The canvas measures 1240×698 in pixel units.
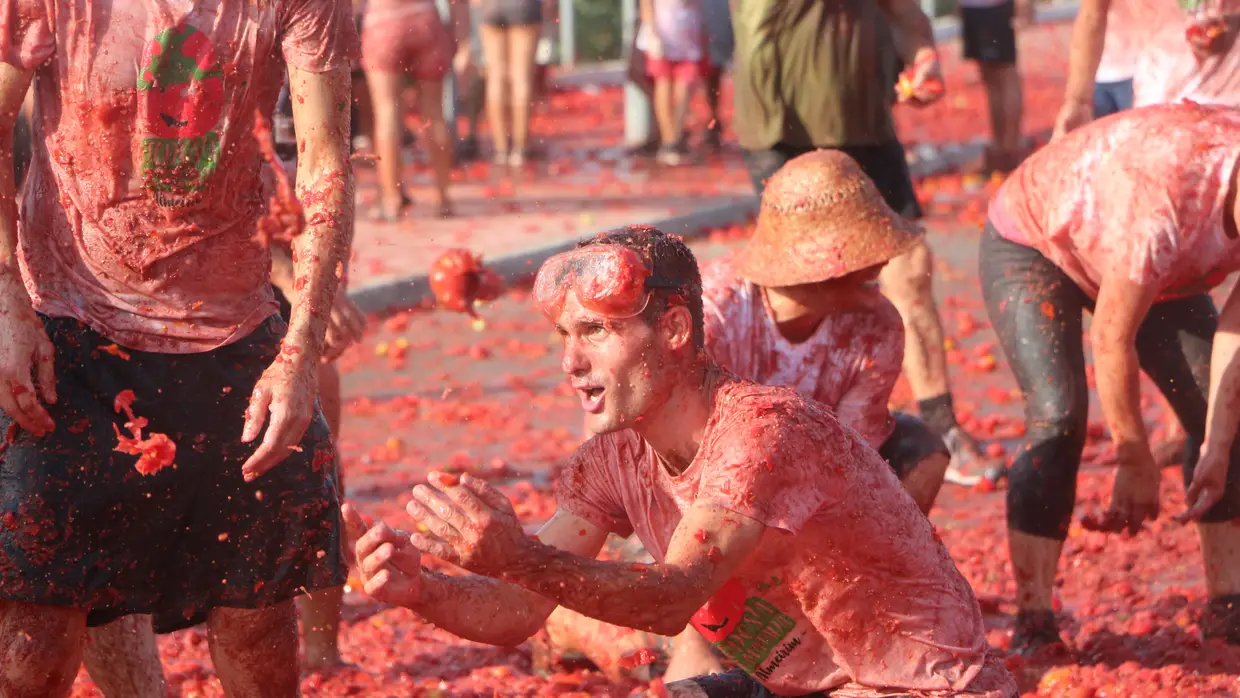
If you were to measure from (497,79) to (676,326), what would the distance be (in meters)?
11.6

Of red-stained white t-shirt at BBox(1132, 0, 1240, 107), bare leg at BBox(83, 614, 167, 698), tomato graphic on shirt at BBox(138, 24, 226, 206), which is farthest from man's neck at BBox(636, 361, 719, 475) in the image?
red-stained white t-shirt at BBox(1132, 0, 1240, 107)

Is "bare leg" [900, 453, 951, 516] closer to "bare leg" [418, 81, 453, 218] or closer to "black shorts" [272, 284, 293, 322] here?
"black shorts" [272, 284, 293, 322]

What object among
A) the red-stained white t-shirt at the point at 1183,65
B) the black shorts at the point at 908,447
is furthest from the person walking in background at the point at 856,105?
the black shorts at the point at 908,447

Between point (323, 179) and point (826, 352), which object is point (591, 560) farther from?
point (826, 352)

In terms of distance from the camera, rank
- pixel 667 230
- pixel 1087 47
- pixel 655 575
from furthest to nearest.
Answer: pixel 667 230 → pixel 1087 47 → pixel 655 575

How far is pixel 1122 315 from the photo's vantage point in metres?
4.92

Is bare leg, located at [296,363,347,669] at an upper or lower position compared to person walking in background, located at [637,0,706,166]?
upper

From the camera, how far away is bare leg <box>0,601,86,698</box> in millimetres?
3865

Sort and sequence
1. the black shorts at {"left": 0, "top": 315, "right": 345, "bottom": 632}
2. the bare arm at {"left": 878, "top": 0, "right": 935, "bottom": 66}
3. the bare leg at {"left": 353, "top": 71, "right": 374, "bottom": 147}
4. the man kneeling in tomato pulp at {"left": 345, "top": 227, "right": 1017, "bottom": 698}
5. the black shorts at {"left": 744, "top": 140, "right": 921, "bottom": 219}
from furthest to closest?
1. the bare leg at {"left": 353, "top": 71, "right": 374, "bottom": 147}
2. the bare arm at {"left": 878, "top": 0, "right": 935, "bottom": 66}
3. the black shorts at {"left": 744, "top": 140, "right": 921, "bottom": 219}
4. the black shorts at {"left": 0, "top": 315, "right": 345, "bottom": 632}
5. the man kneeling in tomato pulp at {"left": 345, "top": 227, "right": 1017, "bottom": 698}

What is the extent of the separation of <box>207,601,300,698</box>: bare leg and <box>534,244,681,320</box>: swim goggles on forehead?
1.10 meters

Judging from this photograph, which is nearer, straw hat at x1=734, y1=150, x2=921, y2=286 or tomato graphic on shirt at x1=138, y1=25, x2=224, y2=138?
tomato graphic on shirt at x1=138, y1=25, x2=224, y2=138

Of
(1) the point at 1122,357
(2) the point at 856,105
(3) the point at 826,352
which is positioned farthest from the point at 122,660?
(2) the point at 856,105

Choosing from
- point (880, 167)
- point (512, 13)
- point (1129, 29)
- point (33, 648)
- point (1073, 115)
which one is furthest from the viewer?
point (512, 13)

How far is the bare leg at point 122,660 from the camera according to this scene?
4609 millimetres
